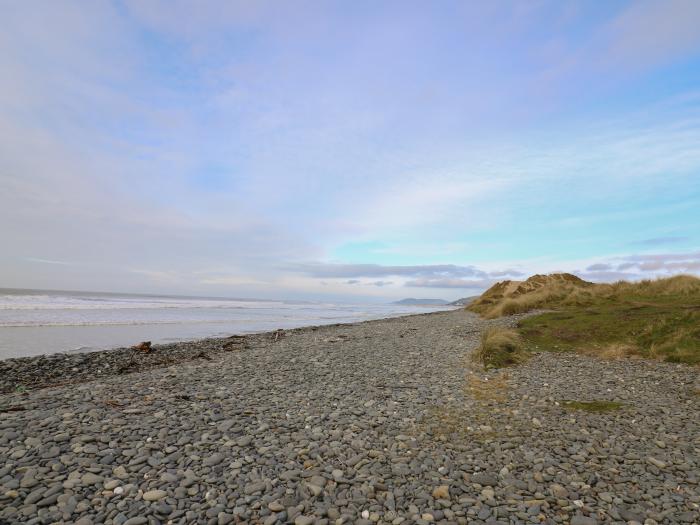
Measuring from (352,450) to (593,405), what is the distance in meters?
6.84

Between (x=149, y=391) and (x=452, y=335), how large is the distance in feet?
64.2

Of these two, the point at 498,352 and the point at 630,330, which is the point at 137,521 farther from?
the point at 630,330

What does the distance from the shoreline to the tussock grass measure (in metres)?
12.4

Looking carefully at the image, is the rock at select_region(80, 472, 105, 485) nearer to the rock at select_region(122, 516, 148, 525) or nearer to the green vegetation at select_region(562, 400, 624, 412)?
the rock at select_region(122, 516, 148, 525)

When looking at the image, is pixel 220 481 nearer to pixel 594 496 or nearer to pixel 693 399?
pixel 594 496

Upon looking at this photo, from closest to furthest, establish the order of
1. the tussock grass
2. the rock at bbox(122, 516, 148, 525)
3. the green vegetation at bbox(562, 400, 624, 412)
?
the rock at bbox(122, 516, 148, 525) → the green vegetation at bbox(562, 400, 624, 412) → the tussock grass

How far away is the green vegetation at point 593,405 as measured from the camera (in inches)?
406

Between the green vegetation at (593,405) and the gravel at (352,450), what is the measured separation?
0.22 metres

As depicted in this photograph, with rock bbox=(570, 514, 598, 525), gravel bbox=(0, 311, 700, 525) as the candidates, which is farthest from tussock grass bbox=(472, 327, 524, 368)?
rock bbox=(570, 514, 598, 525)

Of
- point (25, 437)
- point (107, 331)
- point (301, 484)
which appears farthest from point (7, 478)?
point (107, 331)

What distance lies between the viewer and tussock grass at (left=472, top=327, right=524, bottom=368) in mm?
16344

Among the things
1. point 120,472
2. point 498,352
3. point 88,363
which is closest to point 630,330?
point 498,352

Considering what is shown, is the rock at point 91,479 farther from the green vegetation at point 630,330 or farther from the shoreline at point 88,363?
the green vegetation at point 630,330

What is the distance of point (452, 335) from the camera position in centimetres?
2662
